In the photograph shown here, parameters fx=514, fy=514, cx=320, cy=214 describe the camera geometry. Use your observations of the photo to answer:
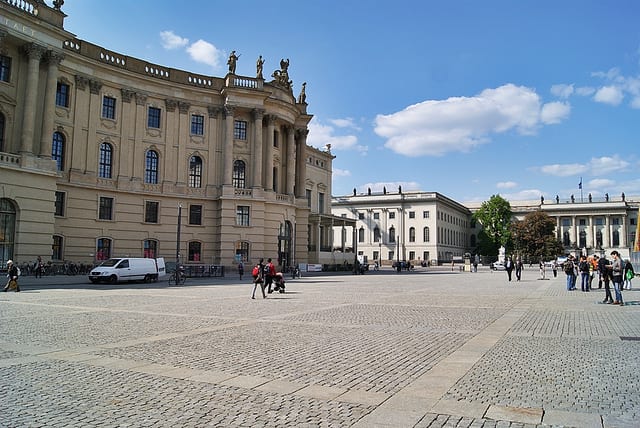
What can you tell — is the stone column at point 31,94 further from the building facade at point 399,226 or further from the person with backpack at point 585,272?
the building facade at point 399,226

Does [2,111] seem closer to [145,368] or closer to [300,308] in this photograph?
[300,308]

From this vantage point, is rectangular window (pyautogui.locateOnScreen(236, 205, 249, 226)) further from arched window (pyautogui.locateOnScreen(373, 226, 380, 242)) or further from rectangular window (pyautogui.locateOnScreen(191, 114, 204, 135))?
arched window (pyautogui.locateOnScreen(373, 226, 380, 242))

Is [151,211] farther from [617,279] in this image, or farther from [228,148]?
[617,279]

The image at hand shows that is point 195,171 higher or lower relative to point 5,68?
lower

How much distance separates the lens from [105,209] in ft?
145

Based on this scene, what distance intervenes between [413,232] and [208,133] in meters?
66.8

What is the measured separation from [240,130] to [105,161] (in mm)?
13265

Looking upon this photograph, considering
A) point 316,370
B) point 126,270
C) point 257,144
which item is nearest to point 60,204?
point 126,270

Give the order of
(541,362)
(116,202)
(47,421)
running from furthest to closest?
1. (116,202)
2. (541,362)
3. (47,421)

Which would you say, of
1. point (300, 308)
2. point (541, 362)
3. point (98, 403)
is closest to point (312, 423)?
point (98, 403)

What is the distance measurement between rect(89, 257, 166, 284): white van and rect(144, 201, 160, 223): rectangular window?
36.2ft

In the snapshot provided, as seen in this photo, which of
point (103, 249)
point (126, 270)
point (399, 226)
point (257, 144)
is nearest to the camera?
point (126, 270)

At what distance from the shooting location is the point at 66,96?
1646 inches

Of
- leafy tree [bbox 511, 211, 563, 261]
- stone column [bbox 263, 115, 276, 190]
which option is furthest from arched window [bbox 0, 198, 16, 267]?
leafy tree [bbox 511, 211, 563, 261]
